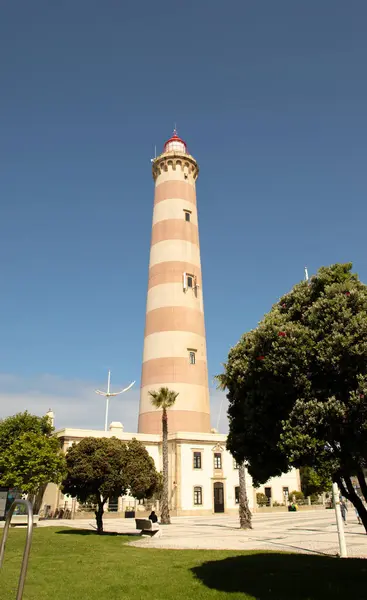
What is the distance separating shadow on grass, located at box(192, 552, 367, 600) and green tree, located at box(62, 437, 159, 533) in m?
12.0

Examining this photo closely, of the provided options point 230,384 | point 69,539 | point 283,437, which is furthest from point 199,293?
point 283,437

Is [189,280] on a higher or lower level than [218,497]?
higher

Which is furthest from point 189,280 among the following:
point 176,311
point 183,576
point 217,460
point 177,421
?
point 183,576

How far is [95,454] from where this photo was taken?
26.2 meters

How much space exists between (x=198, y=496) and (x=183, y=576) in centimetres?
3642

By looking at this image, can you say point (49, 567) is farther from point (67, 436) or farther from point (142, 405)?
point (142, 405)

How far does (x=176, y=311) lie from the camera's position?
4850 cm

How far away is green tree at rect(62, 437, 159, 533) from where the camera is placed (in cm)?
2572

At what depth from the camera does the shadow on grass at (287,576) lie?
10.1 m

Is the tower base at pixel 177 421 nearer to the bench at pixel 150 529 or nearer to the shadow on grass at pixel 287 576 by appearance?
the bench at pixel 150 529

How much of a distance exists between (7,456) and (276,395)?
90.4ft

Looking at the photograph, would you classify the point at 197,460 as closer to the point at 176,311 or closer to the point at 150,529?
the point at 176,311

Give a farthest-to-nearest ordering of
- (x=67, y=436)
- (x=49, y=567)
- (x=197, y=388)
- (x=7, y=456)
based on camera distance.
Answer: (x=197, y=388) < (x=67, y=436) < (x=7, y=456) < (x=49, y=567)

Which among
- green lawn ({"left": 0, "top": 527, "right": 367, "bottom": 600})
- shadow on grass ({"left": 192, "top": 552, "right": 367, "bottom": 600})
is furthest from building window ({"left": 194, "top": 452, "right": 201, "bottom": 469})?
shadow on grass ({"left": 192, "top": 552, "right": 367, "bottom": 600})
